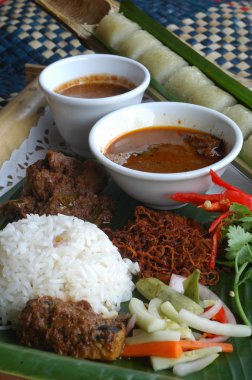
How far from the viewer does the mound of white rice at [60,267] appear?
339 centimetres

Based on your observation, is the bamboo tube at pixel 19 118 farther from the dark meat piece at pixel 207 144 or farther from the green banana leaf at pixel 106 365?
the green banana leaf at pixel 106 365

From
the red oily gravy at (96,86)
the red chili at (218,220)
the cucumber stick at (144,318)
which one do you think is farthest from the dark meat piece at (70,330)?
the red oily gravy at (96,86)

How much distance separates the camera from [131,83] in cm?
511

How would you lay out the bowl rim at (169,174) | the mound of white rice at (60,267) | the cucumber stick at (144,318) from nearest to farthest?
the cucumber stick at (144,318) → the mound of white rice at (60,267) → the bowl rim at (169,174)

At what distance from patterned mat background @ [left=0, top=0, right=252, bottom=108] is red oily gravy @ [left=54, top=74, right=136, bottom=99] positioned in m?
1.41

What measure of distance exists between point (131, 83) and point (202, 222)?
160 cm

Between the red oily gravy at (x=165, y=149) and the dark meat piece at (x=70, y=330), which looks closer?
the dark meat piece at (x=70, y=330)

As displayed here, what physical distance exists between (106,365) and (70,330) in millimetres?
280

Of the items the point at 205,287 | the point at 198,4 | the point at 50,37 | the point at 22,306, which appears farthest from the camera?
the point at 198,4

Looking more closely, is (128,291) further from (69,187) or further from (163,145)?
(163,145)

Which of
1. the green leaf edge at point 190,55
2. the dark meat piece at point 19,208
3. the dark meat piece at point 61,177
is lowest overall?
the dark meat piece at point 19,208

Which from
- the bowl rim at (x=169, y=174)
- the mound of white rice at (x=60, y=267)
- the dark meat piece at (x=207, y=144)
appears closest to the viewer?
the mound of white rice at (x=60, y=267)

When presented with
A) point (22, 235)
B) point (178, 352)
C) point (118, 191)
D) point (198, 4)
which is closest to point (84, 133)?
point (118, 191)

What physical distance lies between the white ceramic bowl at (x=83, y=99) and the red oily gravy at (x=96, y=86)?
38 millimetres
